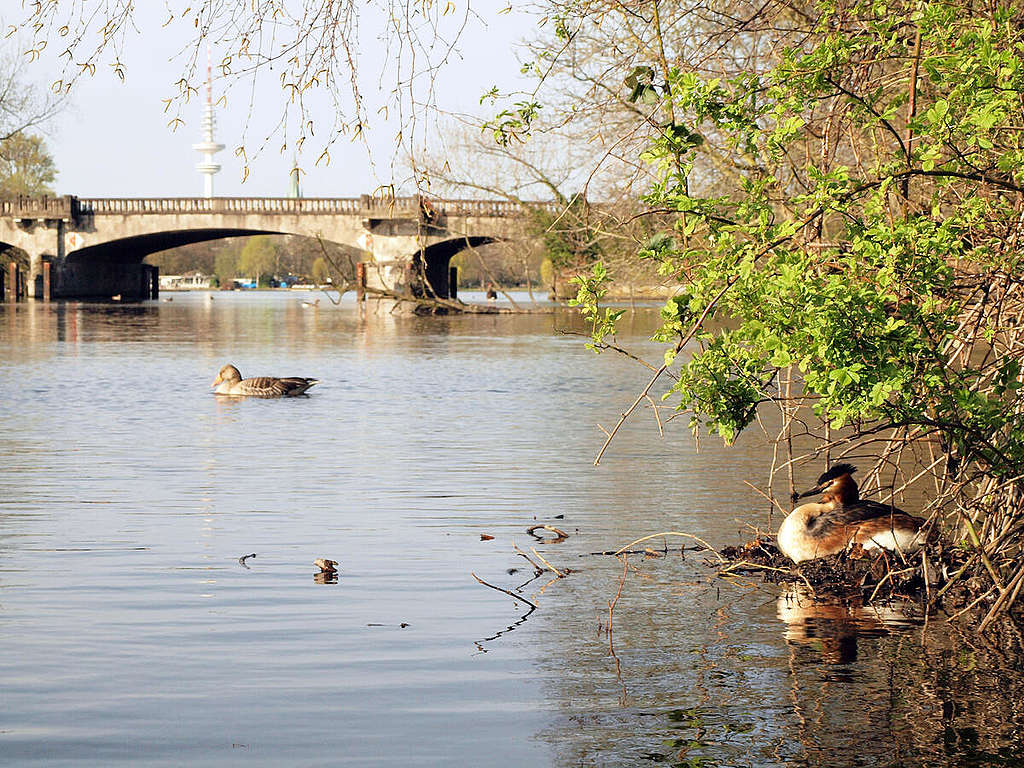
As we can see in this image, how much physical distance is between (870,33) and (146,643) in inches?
202

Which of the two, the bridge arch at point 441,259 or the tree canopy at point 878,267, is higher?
the bridge arch at point 441,259

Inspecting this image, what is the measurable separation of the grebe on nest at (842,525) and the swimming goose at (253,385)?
1574cm

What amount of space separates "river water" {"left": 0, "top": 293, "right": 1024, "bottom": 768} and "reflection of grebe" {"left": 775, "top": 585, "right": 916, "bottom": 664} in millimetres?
26

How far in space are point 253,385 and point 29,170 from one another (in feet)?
278

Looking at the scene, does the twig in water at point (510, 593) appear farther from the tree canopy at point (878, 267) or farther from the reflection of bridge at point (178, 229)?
the reflection of bridge at point (178, 229)

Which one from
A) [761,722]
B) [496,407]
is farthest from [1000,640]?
[496,407]

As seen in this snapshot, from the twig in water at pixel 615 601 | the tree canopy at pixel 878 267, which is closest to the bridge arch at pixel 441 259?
the twig in water at pixel 615 601

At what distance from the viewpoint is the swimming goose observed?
78.5 ft

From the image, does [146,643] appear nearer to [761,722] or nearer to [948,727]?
[761,722]

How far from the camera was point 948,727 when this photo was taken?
6.07 meters

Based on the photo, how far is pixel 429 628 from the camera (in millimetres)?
7742

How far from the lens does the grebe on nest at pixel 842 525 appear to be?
8.76 m

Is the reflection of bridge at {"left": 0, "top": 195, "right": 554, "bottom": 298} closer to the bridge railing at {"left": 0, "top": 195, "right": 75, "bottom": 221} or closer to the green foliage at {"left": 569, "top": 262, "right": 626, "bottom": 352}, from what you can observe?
the bridge railing at {"left": 0, "top": 195, "right": 75, "bottom": 221}

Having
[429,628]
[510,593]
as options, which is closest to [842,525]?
[510,593]
